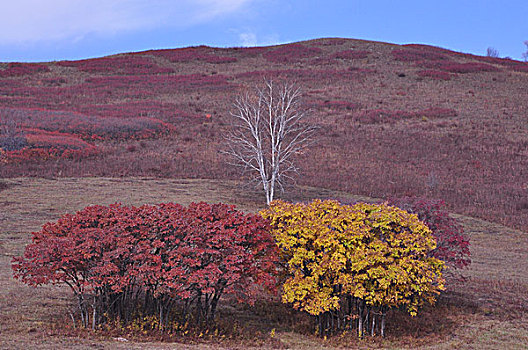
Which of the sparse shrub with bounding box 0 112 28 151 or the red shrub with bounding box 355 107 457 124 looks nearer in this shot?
the sparse shrub with bounding box 0 112 28 151

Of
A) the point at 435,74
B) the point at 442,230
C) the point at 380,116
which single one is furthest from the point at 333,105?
the point at 442,230

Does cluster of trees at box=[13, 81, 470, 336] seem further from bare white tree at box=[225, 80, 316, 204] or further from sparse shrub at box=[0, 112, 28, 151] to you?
sparse shrub at box=[0, 112, 28, 151]

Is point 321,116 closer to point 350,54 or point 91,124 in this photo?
point 91,124

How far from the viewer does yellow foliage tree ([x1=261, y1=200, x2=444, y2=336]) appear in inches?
340

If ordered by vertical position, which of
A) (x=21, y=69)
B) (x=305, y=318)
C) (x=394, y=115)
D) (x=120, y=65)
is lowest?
(x=305, y=318)

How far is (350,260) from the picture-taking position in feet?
29.4

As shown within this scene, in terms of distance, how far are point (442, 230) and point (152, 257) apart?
667cm

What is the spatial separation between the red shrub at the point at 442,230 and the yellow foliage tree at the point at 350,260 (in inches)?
43.6

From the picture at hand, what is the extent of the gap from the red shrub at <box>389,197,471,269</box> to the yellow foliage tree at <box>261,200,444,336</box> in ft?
3.64

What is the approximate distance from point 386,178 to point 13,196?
2022 centimetres

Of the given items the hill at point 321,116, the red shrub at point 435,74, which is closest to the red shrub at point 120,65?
the hill at point 321,116

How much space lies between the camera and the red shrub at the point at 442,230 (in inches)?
421

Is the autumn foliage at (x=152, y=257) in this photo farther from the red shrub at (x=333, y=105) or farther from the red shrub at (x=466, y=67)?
the red shrub at (x=466, y=67)

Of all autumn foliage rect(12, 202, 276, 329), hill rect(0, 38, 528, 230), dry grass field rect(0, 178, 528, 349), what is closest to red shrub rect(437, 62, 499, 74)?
hill rect(0, 38, 528, 230)
